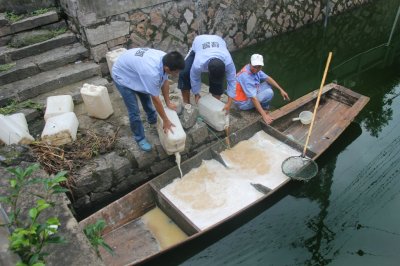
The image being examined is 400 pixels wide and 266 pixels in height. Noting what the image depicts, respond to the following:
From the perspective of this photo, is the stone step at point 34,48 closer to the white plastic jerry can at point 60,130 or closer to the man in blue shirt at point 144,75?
the white plastic jerry can at point 60,130

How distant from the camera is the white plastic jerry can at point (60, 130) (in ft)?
19.3

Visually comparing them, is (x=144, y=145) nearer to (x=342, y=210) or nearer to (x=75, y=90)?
(x=75, y=90)

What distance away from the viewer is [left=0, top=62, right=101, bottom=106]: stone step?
6988 mm

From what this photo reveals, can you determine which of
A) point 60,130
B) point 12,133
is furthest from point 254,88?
point 12,133

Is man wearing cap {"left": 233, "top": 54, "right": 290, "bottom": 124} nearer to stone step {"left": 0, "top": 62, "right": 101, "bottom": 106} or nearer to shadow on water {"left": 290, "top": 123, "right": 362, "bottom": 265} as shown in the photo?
shadow on water {"left": 290, "top": 123, "right": 362, "bottom": 265}

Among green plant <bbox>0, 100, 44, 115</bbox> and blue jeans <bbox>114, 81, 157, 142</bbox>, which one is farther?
green plant <bbox>0, 100, 44, 115</bbox>

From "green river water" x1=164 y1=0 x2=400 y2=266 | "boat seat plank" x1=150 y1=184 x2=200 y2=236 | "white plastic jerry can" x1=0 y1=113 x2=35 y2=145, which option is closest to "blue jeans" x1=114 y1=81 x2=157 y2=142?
"boat seat plank" x1=150 y1=184 x2=200 y2=236

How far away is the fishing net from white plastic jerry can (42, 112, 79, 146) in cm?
375

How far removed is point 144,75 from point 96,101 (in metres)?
1.89

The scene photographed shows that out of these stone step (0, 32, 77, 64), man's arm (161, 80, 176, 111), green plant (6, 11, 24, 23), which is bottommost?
man's arm (161, 80, 176, 111)

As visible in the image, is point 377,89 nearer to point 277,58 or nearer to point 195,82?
point 277,58

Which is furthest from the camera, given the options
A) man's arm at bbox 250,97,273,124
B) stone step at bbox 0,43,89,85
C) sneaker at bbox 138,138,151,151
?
stone step at bbox 0,43,89,85

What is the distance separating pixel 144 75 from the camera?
200 inches

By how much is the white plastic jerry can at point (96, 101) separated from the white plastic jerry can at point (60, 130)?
491 millimetres
